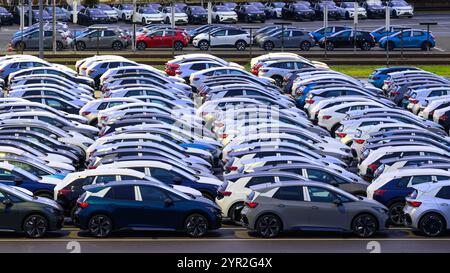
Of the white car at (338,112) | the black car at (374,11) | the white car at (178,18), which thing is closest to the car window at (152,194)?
the white car at (338,112)

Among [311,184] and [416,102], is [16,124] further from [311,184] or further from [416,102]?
[416,102]

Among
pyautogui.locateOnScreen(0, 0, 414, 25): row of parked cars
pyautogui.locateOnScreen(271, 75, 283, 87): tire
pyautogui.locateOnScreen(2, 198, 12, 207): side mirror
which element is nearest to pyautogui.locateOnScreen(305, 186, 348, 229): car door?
pyautogui.locateOnScreen(2, 198, 12, 207): side mirror

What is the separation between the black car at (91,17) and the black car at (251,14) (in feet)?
28.2

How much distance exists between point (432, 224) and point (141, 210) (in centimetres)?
535

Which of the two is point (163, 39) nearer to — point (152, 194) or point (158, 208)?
point (152, 194)

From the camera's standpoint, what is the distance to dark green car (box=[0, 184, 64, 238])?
1970cm

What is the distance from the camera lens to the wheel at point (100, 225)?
1994 cm

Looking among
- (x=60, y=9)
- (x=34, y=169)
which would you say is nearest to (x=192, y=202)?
(x=34, y=169)

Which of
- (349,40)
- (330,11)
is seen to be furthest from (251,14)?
(349,40)

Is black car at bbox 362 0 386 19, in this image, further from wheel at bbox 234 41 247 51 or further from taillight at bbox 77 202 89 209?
taillight at bbox 77 202 89 209

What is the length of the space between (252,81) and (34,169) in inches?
673

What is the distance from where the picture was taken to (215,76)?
40.6 metres

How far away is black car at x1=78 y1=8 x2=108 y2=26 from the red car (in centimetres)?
1319

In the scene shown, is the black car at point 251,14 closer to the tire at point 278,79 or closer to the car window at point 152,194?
the tire at point 278,79
